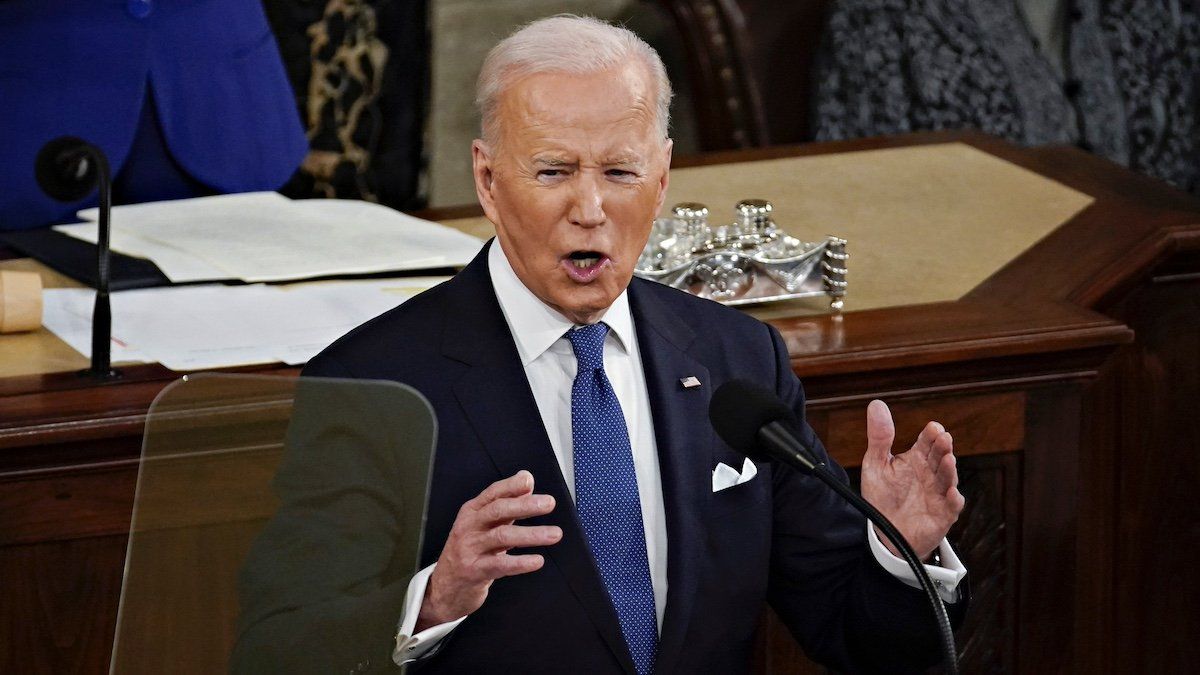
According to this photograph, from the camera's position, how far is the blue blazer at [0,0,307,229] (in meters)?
2.57

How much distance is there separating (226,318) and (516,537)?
0.89m

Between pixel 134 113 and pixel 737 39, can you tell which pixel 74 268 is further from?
pixel 737 39

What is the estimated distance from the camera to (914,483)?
5.03 ft

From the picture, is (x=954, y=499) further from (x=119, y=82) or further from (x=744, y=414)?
(x=119, y=82)

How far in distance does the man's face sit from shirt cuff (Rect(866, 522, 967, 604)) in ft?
1.06

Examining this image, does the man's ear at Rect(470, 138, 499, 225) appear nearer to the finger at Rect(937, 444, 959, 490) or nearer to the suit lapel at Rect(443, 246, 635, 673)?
the suit lapel at Rect(443, 246, 635, 673)

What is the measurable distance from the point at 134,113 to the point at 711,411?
1471 millimetres

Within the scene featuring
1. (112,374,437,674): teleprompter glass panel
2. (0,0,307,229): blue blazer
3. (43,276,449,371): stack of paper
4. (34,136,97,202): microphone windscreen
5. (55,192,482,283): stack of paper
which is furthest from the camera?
(0,0,307,229): blue blazer

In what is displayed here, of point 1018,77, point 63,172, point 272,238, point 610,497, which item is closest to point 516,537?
point 610,497

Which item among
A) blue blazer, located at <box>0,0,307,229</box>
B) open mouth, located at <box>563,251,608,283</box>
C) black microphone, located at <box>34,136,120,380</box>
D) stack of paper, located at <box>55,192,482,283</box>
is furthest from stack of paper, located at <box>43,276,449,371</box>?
open mouth, located at <box>563,251,608,283</box>

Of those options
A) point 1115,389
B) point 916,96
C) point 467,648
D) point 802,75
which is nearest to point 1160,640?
point 1115,389

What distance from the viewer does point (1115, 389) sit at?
244cm

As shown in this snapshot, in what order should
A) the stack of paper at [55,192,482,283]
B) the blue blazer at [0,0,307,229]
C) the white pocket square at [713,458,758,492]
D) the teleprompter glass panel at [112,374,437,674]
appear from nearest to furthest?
the teleprompter glass panel at [112,374,437,674] < the white pocket square at [713,458,758,492] < the stack of paper at [55,192,482,283] < the blue blazer at [0,0,307,229]

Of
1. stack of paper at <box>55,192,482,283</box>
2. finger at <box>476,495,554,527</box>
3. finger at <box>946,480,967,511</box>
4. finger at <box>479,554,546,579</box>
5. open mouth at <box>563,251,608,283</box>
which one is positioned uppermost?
open mouth at <box>563,251,608,283</box>
